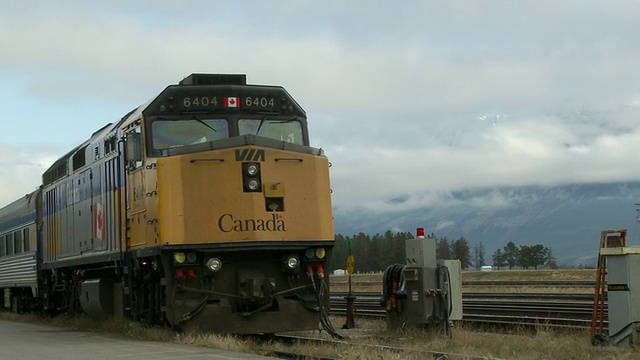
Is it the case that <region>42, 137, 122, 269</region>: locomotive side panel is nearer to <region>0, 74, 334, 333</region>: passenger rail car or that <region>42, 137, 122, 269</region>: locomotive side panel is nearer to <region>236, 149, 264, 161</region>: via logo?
<region>0, 74, 334, 333</region>: passenger rail car

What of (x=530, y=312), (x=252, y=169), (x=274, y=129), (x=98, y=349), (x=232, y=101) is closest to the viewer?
(x=98, y=349)

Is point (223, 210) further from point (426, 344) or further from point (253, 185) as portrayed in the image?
point (426, 344)

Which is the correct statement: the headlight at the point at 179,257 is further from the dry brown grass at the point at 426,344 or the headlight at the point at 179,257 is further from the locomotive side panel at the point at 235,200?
the dry brown grass at the point at 426,344

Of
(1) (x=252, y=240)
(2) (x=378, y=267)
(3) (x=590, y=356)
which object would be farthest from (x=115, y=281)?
(2) (x=378, y=267)

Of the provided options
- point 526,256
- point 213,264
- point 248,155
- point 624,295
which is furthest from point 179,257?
point 526,256

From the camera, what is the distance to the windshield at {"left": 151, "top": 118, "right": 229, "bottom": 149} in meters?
14.9

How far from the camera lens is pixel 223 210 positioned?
14.4 metres

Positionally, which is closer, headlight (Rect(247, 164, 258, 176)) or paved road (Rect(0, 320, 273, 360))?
paved road (Rect(0, 320, 273, 360))

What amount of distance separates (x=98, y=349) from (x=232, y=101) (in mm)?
4863

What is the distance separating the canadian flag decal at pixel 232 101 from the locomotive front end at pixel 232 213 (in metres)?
0.02

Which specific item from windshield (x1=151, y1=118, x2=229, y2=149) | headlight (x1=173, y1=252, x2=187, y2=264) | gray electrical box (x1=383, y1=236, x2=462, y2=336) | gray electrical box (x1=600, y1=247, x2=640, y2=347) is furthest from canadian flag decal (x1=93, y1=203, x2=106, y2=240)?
gray electrical box (x1=600, y1=247, x2=640, y2=347)

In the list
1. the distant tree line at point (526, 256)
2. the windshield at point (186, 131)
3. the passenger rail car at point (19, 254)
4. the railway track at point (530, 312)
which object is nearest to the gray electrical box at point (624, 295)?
the railway track at point (530, 312)

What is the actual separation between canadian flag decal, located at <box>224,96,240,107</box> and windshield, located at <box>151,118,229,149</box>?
30cm

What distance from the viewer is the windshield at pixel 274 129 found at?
50.1 ft
